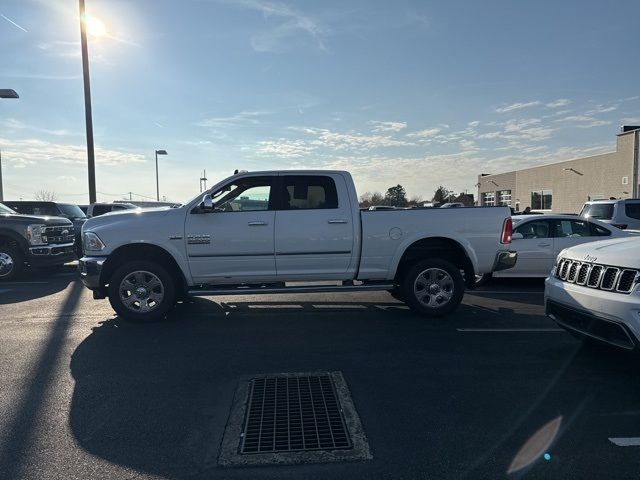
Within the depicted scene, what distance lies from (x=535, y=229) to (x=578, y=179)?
32944 mm

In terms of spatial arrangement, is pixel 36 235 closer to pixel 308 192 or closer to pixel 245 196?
pixel 245 196

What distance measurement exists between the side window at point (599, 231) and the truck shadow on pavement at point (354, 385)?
520 cm

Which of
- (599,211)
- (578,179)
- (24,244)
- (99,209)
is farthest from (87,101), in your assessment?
(578,179)

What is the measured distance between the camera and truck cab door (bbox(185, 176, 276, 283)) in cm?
673

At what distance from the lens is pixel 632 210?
1352cm

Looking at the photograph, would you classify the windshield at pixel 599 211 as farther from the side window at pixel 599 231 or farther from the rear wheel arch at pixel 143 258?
the rear wheel arch at pixel 143 258

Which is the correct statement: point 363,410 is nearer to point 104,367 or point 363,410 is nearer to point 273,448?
point 273,448

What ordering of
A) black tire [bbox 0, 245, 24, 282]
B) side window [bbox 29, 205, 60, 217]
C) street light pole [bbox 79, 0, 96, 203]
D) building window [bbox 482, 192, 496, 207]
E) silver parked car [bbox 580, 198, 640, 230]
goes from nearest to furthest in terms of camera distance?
black tire [bbox 0, 245, 24, 282], silver parked car [bbox 580, 198, 640, 230], street light pole [bbox 79, 0, 96, 203], side window [bbox 29, 205, 60, 217], building window [bbox 482, 192, 496, 207]

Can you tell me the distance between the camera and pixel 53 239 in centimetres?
1166

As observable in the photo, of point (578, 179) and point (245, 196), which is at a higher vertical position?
point (578, 179)

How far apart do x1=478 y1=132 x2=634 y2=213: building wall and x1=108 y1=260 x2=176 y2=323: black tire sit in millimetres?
33661

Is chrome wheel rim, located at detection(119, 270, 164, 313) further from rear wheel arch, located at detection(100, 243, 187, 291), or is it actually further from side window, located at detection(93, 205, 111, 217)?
side window, located at detection(93, 205, 111, 217)

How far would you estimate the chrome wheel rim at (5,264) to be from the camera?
10922 millimetres

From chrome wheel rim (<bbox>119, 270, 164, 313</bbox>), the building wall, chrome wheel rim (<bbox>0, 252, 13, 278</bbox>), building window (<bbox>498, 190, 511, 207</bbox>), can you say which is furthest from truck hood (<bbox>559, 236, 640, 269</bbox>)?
building window (<bbox>498, 190, 511, 207</bbox>)
